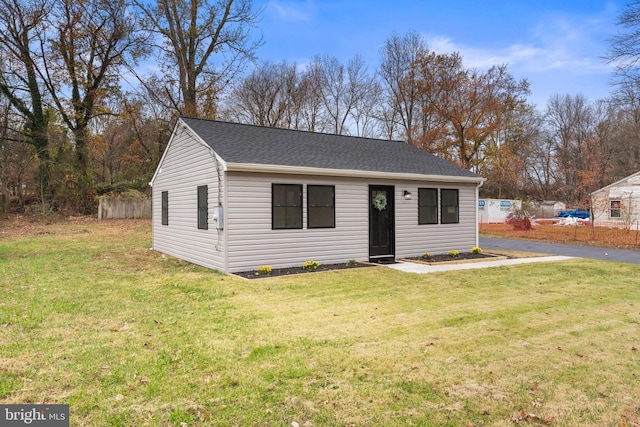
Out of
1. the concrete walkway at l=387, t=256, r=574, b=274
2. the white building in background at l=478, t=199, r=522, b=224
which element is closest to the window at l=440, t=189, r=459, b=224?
the concrete walkway at l=387, t=256, r=574, b=274

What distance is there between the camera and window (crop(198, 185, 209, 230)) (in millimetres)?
9016

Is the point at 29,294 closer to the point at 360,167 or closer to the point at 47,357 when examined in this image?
the point at 47,357

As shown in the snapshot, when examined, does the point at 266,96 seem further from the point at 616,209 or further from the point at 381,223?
the point at 616,209

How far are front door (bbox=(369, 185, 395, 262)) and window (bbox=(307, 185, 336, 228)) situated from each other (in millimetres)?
1180

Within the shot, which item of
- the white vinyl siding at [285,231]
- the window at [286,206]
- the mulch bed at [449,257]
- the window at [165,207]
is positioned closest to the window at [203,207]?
the white vinyl siding at [285,231]

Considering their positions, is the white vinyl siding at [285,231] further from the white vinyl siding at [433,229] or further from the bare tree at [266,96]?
the bare tree at [266,96]

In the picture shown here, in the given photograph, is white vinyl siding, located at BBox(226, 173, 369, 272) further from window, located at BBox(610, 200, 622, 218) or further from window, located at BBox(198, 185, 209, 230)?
window, located at BBox(610, 200, 622, 218)

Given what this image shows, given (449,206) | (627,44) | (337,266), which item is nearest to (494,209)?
(627,44)

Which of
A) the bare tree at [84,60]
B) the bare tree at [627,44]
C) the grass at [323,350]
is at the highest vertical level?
the bare tree at [84,60]

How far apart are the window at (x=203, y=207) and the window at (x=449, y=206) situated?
6.40m

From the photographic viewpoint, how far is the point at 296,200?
9078 mm

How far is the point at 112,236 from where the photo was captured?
15.8 meters

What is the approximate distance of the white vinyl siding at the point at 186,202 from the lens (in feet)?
28.7

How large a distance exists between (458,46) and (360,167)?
19.6m
